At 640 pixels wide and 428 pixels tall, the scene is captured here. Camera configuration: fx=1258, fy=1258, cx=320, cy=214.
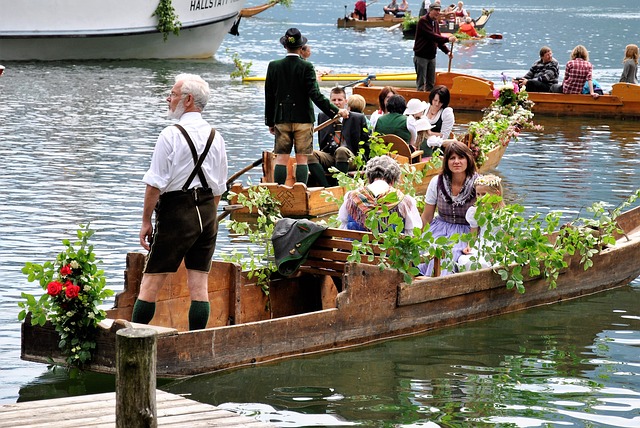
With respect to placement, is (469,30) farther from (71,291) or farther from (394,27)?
(71,291)

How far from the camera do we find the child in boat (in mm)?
8711

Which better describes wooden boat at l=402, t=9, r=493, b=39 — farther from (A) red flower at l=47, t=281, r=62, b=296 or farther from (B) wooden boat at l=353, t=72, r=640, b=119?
(A) red flower at l=47, t=281, r=62, b=296

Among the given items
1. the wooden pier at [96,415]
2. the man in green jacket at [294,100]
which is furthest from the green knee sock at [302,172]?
the wooden pier at [96,415]

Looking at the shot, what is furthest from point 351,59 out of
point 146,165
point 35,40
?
point 146,165

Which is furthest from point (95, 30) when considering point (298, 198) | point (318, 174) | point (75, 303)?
point (75, 303)

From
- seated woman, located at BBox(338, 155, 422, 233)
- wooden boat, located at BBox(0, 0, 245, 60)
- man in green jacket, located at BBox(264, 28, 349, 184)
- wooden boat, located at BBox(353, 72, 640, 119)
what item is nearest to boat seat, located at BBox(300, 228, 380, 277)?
seated woman, located at BBox(338, 155, 422, 233)

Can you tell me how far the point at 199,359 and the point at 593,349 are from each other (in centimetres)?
289

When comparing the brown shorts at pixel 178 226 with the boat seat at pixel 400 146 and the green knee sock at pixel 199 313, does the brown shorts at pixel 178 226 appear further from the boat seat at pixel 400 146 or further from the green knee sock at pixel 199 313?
the boat seat at pixel 400 146

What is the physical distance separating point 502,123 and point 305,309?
264 inches

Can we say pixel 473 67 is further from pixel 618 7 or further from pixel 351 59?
pixel 618 7

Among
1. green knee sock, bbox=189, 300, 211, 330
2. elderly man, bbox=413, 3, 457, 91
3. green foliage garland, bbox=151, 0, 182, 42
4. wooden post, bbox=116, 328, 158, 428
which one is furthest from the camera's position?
green foliage garland, bbox=151, 0, 182, 42

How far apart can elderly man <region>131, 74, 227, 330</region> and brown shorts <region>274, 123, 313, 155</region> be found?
5085mm

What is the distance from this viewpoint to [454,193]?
899cm

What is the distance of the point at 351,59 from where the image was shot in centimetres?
3662
